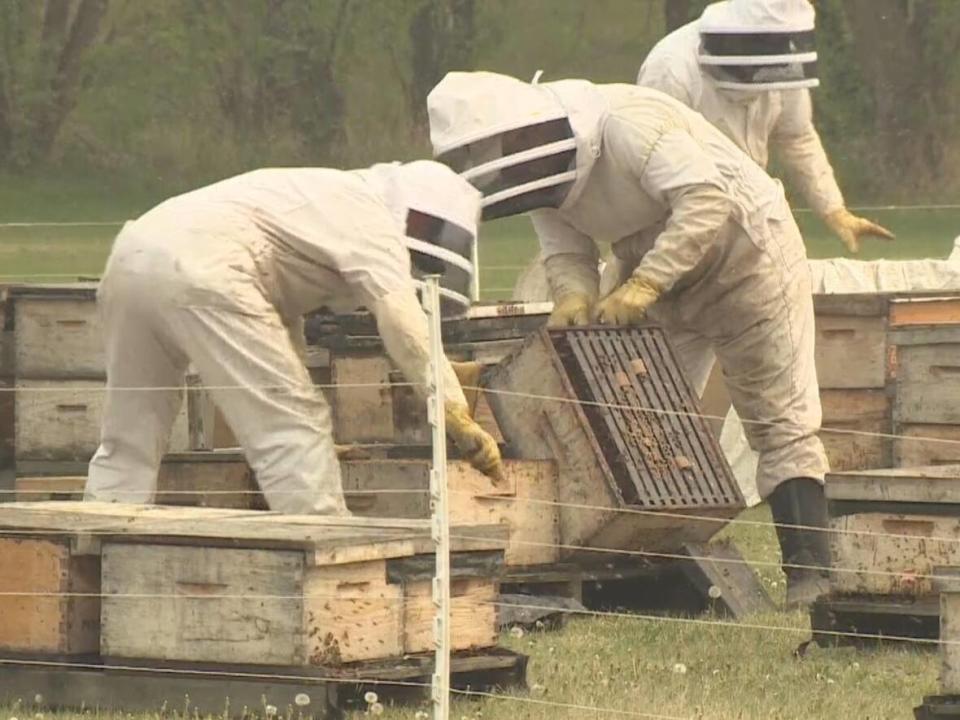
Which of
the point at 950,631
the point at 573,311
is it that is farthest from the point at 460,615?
the point at 573,311

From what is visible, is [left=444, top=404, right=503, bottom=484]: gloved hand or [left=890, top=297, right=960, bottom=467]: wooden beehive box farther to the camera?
[left=890, top=297, right=960, bottom=467]: wooden beehive box

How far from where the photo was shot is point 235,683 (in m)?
6.92

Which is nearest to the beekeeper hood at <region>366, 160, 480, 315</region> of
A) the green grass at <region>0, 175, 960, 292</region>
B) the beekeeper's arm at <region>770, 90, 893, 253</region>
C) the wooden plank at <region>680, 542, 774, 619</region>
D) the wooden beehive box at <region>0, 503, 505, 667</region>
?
the wooden beehive box at <region>0, 503, 505, 667</region>

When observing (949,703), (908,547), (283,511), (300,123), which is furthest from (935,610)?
(300,123)

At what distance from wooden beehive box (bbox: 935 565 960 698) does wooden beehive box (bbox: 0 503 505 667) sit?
1256 millimetres

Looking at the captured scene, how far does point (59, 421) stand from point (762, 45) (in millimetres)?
3405

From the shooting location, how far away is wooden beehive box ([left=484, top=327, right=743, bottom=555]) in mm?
8820

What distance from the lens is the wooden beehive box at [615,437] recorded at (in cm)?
882

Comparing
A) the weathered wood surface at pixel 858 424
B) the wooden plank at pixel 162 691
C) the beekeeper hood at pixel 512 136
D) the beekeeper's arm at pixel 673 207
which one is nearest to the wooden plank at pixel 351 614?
the wooden plank at pixel 162 691

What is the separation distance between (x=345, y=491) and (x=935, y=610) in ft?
6.72

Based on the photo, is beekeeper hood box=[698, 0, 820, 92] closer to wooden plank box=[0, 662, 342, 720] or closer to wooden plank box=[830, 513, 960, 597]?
wooden plank box=[830, 513, 960, 597]

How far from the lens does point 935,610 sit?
8016mm

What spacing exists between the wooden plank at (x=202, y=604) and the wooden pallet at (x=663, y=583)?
6.98 feet

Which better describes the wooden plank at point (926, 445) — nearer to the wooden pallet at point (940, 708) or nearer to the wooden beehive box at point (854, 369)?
the wooden beehive box at point (854, 369)
